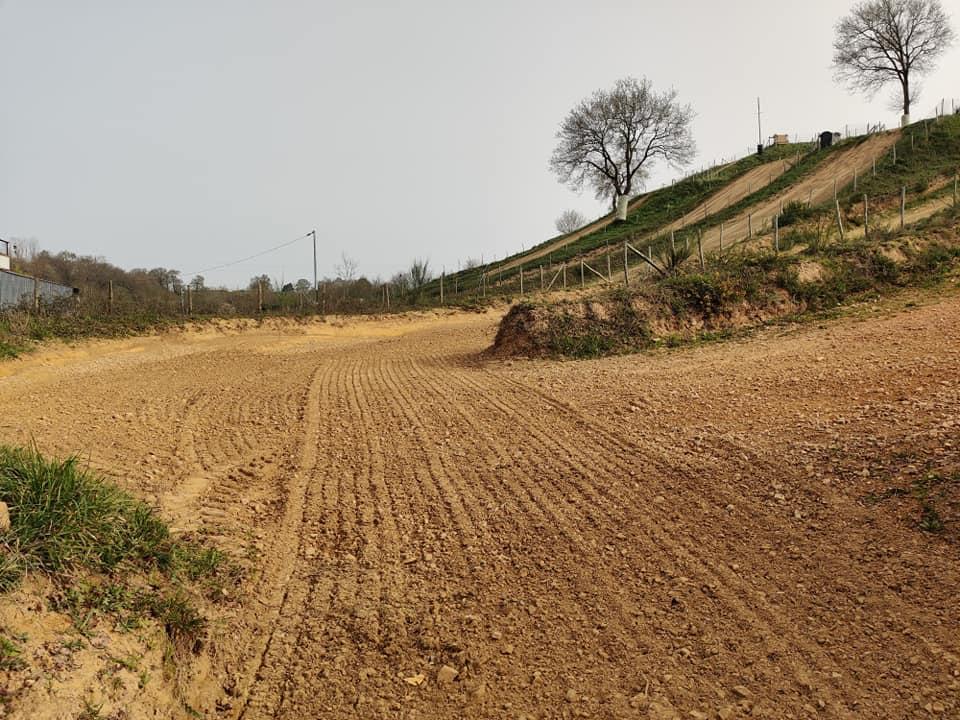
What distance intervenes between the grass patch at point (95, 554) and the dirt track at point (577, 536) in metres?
0.33

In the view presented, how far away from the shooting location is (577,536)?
204 inches

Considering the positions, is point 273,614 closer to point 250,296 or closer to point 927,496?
point 927,496

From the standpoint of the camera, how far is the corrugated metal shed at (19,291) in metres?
23.2

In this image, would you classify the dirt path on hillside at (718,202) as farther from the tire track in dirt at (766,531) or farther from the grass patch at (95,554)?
the grass patch at (95,554)

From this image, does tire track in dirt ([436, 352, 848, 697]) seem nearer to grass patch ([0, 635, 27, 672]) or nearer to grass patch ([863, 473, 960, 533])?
grass patch ([863, 473, 960, 533])

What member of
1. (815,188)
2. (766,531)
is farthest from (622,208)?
(766,531)

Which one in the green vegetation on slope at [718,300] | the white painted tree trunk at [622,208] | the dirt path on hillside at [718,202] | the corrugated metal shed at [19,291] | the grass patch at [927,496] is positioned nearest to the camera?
the grass patch at [927,496]

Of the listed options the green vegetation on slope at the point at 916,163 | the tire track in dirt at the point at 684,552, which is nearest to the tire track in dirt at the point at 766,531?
the tire track in dirt at the point at 684,552

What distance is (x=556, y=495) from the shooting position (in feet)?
19.8

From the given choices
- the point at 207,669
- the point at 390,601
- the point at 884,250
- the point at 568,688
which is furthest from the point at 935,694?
the point at 884,250

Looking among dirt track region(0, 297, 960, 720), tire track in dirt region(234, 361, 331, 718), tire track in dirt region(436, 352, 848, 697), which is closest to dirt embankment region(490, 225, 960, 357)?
dirt track region(0, 297, 960, 720)

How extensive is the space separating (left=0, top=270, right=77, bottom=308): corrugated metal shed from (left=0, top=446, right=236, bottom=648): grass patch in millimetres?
22480

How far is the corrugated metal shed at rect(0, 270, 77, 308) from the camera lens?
23250 millimetres

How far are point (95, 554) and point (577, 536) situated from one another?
3.19 metres
